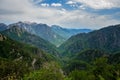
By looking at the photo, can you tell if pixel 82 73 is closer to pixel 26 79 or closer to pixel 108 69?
pixel 108 69

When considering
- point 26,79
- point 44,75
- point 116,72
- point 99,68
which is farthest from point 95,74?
point 26,79

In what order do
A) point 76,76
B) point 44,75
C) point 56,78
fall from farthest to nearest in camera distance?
1. point 76,76
2. point 56,78
3. point 44,75

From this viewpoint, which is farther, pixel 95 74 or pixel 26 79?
pixel 95 74

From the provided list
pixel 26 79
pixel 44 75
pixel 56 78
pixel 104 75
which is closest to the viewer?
pixel 26 79

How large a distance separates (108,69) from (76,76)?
54.8 feet

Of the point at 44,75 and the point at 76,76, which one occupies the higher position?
the point at 44,75

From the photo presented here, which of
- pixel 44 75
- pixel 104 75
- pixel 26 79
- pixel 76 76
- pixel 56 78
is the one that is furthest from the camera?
pixel 76 76

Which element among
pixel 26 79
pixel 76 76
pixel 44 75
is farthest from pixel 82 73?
pixel 26 79

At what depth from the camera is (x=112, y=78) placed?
13475 centimetres

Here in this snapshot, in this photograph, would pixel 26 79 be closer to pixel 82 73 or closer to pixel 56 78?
pixel 56 78

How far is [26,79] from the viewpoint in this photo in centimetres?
9744

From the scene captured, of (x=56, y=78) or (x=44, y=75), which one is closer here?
(x=44, y=75)

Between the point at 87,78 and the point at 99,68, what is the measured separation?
8.97 meters

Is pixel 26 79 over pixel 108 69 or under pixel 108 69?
over
